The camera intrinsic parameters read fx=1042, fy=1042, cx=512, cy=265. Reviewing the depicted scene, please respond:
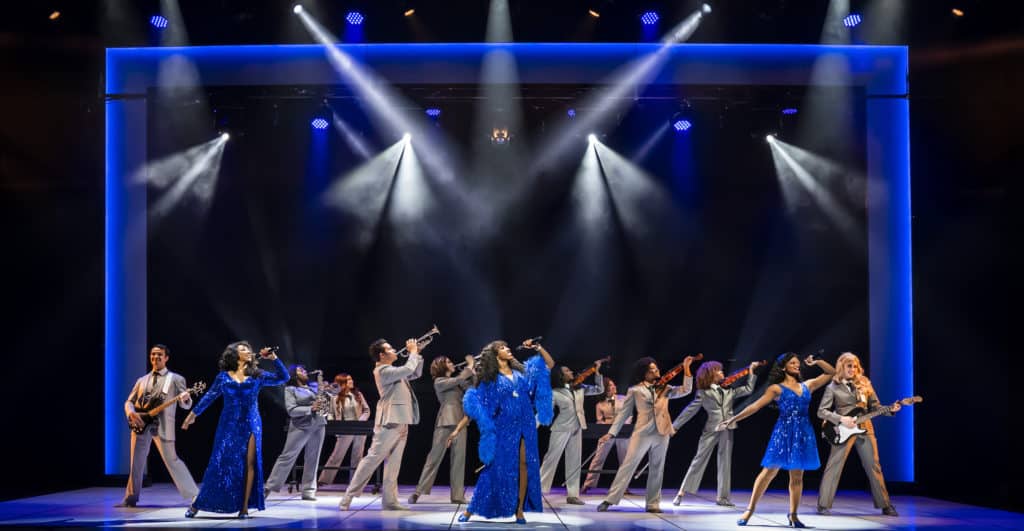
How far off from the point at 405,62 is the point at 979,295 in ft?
25.9

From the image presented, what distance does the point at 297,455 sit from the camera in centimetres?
1209

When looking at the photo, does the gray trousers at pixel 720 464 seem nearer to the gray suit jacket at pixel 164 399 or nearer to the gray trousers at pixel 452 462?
the gray trousers at pixel 452 462

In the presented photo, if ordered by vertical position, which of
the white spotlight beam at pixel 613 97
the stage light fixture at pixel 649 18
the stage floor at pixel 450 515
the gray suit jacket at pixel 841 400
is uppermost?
the stage light fixture at pixel 649 18

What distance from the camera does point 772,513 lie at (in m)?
10.6

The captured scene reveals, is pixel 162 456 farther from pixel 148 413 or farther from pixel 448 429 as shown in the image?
pixel 448 429

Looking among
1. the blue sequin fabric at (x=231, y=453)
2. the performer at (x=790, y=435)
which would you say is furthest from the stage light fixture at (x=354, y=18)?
the performer at (x=790, y=435)

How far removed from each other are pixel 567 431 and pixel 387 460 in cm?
225

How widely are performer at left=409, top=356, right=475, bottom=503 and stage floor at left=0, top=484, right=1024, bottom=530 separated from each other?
29 centimetres

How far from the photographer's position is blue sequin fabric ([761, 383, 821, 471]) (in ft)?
29.7

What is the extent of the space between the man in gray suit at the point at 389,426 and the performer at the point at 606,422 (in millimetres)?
3207

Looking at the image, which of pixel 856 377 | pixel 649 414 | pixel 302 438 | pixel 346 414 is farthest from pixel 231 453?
pixel 856 377

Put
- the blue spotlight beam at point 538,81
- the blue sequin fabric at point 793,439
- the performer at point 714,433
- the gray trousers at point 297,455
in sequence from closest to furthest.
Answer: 1. the blue sequin fabric at point 793,439
2. the performer at point 714,433
3. the gray trousers at point 297,455
4. the blue spotlight beam at point 538,81

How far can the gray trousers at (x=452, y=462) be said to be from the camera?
11.6 m

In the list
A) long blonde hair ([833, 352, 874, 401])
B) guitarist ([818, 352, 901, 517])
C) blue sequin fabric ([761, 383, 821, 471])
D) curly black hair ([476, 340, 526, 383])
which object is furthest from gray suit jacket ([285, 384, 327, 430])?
long blonde hair ([833, 352, 874, 401])
